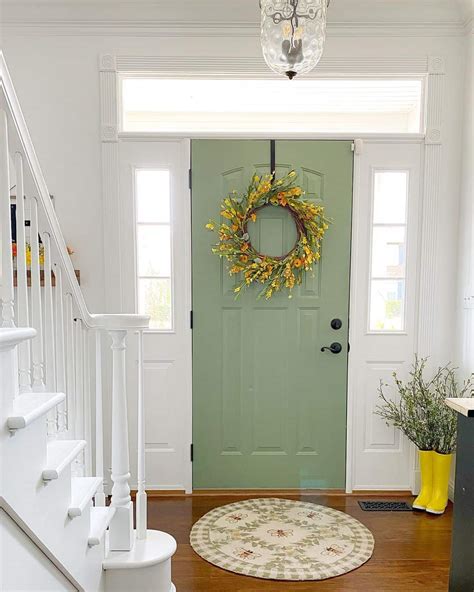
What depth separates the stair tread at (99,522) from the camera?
1.65 meters

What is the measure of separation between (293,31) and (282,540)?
2.31 metres

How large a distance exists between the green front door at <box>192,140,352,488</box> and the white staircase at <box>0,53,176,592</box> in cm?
105

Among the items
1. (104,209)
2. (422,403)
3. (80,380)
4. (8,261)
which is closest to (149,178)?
(104,209)

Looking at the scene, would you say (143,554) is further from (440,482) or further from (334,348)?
(440,482)

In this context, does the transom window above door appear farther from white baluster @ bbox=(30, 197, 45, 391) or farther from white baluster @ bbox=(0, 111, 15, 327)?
white baluster @ bbox=(0, 111, 15, 327)

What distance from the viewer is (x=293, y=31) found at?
62.3 inches

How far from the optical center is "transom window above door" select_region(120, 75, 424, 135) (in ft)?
10.1

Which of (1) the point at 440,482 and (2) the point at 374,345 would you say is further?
(2) the point at 374,345

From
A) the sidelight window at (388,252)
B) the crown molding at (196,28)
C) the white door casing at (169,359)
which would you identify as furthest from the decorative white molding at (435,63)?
the white door casing at (169,359)

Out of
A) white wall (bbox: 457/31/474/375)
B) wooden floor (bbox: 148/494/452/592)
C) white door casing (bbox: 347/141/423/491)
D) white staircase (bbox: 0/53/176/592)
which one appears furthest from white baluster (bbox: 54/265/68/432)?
white wall (bbox: 457/31/474/375)

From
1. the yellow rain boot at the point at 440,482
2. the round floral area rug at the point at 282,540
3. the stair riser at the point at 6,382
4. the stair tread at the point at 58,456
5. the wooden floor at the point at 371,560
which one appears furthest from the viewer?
the yellow rain boot at the point at 440,482

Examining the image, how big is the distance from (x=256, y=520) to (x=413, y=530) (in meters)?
0.86

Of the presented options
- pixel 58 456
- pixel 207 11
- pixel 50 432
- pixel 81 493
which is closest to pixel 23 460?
pixel 58 456

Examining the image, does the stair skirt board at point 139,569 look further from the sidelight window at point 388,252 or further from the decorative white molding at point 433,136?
the decorative white molding at point 433,136
